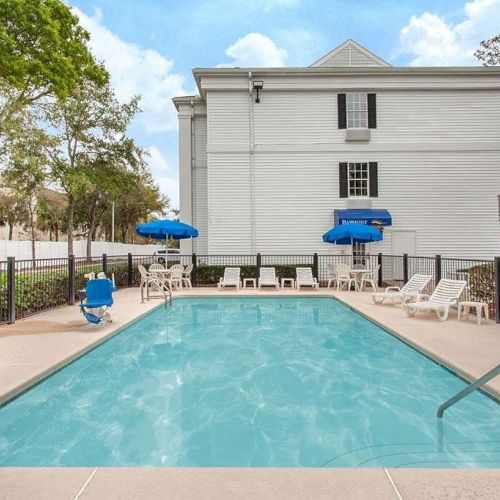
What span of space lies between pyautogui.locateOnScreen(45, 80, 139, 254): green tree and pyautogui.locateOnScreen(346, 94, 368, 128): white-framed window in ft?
39.6

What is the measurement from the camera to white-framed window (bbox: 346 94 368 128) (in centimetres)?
1838

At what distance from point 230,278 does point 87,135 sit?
44.8 feet

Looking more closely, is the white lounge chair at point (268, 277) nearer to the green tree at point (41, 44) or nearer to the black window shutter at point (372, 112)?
the black window shutter at point (372, 112)

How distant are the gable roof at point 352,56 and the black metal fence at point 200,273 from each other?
9477 mm

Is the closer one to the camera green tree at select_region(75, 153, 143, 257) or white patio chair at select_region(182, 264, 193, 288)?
white patio chair at select_region(182, 264, 193, 288)

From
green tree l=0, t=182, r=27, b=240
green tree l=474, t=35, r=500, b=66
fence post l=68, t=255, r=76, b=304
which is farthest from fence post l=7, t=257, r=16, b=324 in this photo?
green tree l=474, t=35, r=500, b=66

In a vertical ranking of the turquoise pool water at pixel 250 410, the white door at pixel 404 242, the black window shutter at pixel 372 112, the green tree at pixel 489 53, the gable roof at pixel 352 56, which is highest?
the green tree at pixel 489 53

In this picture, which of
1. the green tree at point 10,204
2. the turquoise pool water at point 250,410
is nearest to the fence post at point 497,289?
the turquoise pool water at point 250,410

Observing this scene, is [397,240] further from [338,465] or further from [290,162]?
[338,465]

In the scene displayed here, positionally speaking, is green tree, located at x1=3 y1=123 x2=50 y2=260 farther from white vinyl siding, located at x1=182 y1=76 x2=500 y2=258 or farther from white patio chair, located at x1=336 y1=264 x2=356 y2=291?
white patio chair, located at x1=336 y1=264 x2=356 y2=291

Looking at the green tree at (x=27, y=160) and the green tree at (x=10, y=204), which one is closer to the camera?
the green tree at (x=27, y=160)

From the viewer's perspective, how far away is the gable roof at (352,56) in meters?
19.8

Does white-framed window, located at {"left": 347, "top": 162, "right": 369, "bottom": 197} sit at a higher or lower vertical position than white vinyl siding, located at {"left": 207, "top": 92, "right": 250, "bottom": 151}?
lower

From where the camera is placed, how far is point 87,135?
2322 cm
